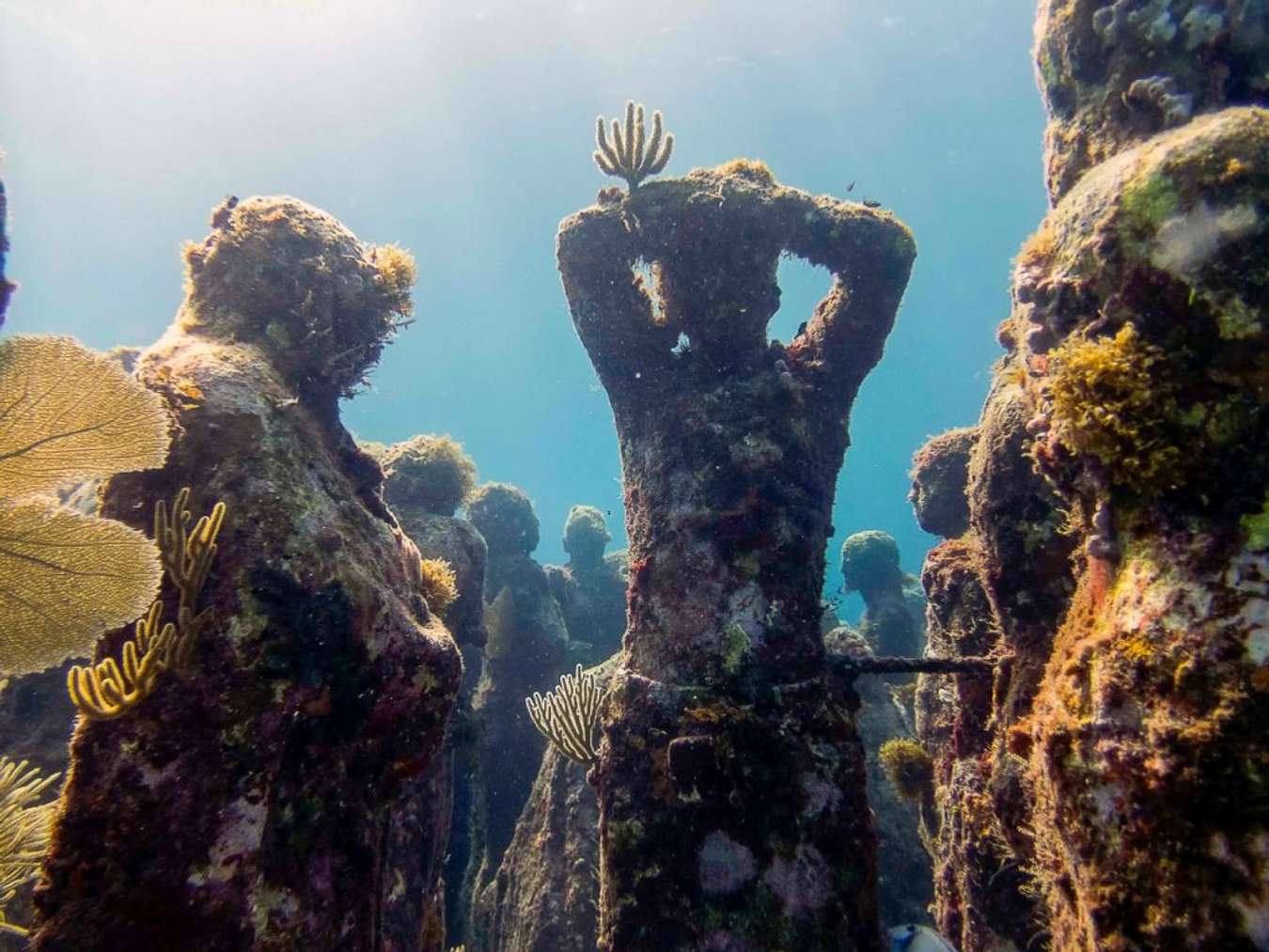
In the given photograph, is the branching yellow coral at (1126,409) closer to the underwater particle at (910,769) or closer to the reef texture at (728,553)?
the reef texture at (728,553)

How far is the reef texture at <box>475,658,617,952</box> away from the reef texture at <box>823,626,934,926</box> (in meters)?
3.74

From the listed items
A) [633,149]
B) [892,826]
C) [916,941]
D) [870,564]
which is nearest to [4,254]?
[633,149]

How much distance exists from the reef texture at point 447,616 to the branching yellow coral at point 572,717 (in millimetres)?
1062

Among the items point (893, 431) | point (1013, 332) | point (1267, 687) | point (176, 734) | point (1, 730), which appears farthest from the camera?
point (893, 431)

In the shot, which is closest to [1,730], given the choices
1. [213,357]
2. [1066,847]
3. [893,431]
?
[213,357]

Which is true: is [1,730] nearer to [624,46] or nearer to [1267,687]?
[1267,687]

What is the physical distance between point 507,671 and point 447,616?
485 cm

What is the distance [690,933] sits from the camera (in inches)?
186

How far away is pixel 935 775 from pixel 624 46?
4766 centimetres

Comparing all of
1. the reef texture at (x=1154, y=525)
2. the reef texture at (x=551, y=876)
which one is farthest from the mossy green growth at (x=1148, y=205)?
the reef texture at (x=551, y=876)

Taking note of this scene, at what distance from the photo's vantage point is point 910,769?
718cm

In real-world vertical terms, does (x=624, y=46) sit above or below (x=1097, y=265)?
above

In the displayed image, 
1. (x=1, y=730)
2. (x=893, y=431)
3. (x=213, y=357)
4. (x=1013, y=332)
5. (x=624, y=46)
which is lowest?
(x=1, y=730)

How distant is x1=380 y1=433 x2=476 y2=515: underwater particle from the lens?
12.2 metres
